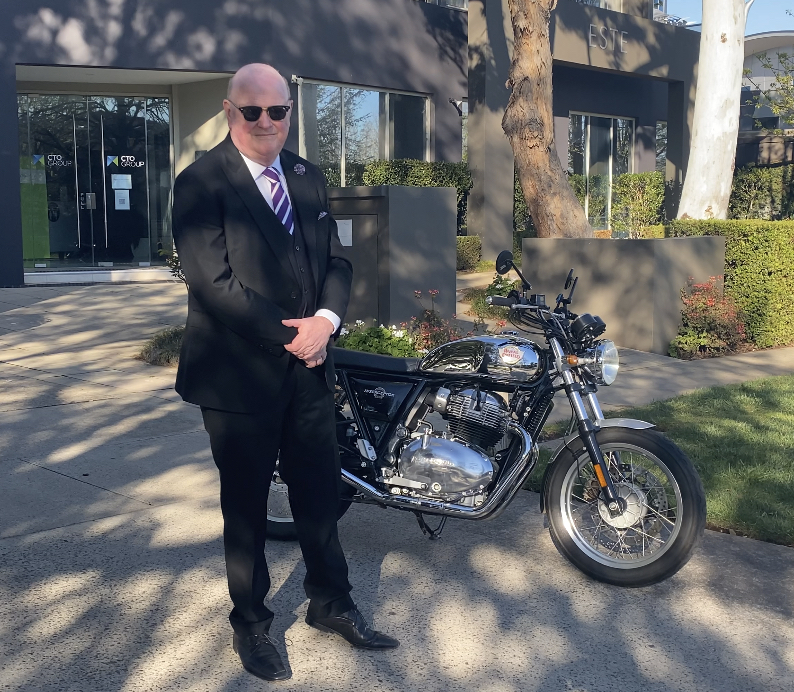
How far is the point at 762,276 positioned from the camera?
10.9m

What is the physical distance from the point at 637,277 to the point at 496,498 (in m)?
6.43

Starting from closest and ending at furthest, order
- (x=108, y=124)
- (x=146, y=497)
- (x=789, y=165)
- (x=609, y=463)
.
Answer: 1. (x=609, y=463)
2. (x=146, y=497)
3. (x=108, y=124)
4. (x=789, y=165)

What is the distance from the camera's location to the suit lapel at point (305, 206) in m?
3.52

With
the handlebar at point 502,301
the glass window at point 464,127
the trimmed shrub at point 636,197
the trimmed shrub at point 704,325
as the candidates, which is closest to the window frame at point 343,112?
the glass window at point 464,127

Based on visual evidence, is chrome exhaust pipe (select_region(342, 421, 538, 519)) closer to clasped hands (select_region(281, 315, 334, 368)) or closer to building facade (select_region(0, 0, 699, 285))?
clasped hands (select_region(281, 315, 334, 368))

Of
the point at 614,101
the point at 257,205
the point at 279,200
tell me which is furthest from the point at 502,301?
the point at 614,101

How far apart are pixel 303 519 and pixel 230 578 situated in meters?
0.33

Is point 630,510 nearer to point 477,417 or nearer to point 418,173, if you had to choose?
point 477,417

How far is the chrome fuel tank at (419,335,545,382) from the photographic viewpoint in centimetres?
429

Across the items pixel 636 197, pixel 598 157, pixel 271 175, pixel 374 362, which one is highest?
pixel 598 157

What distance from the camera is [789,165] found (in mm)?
25359

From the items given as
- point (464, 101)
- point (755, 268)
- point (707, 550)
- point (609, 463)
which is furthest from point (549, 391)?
point (464, 101)

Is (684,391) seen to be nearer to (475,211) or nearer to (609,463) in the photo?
(609,463)

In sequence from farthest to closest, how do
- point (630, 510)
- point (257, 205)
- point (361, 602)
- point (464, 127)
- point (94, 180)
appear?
point (464, 127), point (94, 180), point (630, 510), point (361, 602), point (257, 205)
